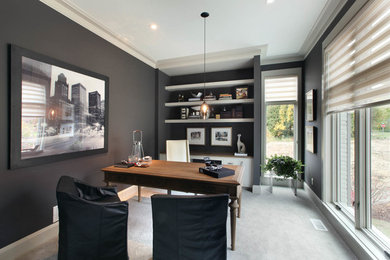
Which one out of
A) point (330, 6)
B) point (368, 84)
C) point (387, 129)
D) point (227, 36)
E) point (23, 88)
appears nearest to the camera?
point (387, 129)

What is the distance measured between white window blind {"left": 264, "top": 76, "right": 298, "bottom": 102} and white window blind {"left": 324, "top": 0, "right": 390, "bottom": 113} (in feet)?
4.40

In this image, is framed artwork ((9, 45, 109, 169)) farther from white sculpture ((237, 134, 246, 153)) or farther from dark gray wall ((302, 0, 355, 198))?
dark gray wall ((302, 0, 355, 198))

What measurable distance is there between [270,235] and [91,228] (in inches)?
76.4

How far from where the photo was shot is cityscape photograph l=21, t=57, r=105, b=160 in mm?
1757

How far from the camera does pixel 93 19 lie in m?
2.38

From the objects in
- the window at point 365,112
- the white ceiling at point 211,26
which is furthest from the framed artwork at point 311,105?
the white ceiling at point 211,26

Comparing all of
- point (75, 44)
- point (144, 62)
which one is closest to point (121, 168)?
point (75, 44)

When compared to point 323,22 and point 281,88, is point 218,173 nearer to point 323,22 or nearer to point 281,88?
point 323,22

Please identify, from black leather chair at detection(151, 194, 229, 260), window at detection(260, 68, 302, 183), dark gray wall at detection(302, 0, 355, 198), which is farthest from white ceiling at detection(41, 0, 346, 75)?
black leather chair at detection(151, 194, 229, 260)

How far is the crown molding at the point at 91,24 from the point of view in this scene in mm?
2035

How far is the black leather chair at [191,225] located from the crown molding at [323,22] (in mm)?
2638

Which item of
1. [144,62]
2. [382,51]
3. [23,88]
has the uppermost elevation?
[144,62]

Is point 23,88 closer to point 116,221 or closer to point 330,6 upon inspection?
point 116,221

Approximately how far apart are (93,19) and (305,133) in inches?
165
